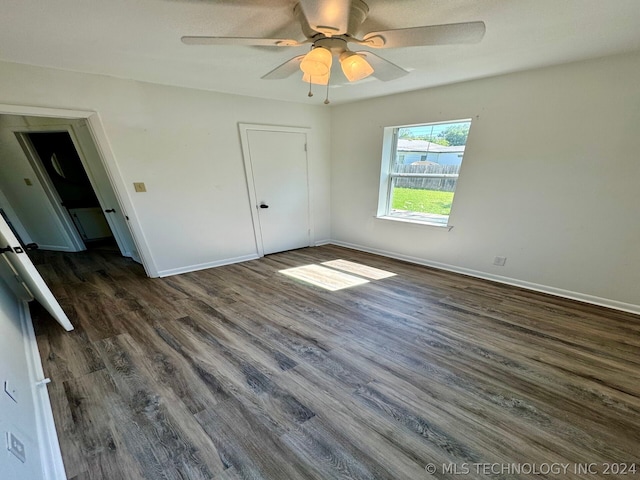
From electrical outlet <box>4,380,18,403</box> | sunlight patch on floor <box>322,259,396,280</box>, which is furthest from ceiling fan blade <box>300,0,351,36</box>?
sunlight patch on floor <box>322,259,396,280</box>

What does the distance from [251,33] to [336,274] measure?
2605 mm

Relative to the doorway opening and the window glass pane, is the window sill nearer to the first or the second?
the window glass pane

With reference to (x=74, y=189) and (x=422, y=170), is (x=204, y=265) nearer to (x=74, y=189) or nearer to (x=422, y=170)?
(x=422, y=170)

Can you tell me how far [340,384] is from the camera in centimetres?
162

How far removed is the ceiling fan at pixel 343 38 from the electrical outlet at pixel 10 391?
1.95 metres

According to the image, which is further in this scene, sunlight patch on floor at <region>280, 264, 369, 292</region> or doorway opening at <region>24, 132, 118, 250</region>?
doorway opening at <region>24, 132, 118, 250</region>

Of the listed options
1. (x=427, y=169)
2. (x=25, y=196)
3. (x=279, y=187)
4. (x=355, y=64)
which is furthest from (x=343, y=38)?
(x=25, y=196)

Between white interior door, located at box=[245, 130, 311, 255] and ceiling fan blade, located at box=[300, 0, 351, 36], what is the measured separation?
2.54 metres

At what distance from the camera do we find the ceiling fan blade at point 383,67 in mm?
1475

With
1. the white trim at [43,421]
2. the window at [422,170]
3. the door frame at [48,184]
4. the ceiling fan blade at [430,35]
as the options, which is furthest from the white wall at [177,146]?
the ceiling fan blade at [430,35]

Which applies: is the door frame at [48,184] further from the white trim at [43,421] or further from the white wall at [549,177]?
the white wall at [549,177]

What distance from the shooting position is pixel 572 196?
2.35 meters

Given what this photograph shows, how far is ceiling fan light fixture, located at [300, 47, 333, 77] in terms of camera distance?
4.25 feet

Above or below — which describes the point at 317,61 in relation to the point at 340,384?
above
